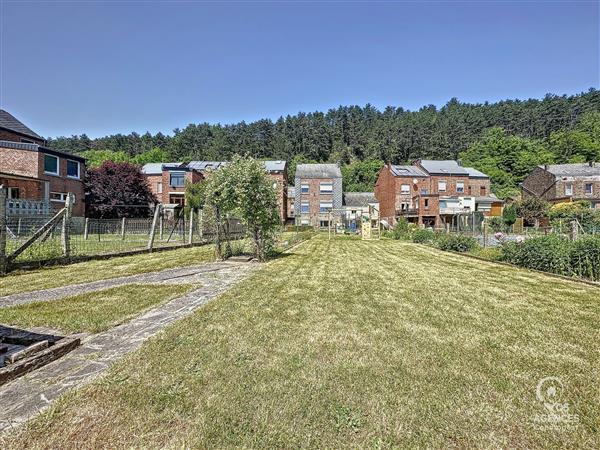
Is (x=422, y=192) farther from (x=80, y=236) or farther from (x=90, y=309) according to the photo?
(x=90, y=309)

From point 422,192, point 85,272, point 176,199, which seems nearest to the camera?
point 85,272

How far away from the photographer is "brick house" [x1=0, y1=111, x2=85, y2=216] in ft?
84.6

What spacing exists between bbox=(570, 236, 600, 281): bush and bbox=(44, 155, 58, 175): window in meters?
33.8

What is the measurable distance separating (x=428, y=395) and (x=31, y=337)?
4.20 m

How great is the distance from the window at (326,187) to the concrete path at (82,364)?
47.3 m

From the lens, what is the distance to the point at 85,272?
9.17 metres

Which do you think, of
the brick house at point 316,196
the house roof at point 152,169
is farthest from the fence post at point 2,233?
the brick house at point 316,196

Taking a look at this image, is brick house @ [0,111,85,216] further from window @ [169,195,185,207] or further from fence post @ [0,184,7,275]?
fence post @ [0,184,7,275]

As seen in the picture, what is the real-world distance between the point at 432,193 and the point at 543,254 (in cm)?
4004

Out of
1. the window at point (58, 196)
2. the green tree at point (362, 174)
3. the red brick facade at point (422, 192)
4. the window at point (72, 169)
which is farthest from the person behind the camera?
the green tree at point (362, 174)

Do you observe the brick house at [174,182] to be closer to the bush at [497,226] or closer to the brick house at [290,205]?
the brick house at [290,205]

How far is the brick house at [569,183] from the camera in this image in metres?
45.2

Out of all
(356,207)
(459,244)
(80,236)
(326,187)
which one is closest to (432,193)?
(356,207)

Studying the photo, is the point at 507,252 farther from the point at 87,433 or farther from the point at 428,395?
the point at 87,433
